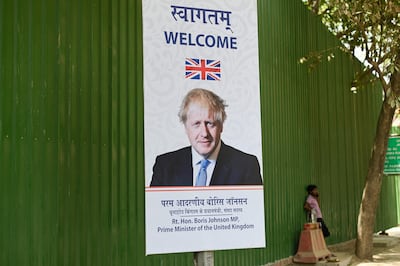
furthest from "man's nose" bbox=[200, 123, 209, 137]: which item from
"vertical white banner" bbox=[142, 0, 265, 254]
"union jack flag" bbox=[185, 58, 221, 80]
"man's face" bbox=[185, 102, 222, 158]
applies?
"union jack flag" bbox=[185, 58, 221, 80]

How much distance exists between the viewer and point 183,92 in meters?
7.29

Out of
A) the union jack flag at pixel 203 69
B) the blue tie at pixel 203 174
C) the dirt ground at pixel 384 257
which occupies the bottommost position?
the dirt ground at pixel 384 257

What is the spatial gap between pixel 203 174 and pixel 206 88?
3.76 ft

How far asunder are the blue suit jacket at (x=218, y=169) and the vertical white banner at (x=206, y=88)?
41 mm

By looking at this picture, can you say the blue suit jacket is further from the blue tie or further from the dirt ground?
the dirt ground

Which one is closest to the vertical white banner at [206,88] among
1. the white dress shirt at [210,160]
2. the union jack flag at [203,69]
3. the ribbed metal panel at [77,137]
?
the union jack flag at [203,69]

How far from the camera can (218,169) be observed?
7.43 metres

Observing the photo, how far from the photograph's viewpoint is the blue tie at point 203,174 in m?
7.30

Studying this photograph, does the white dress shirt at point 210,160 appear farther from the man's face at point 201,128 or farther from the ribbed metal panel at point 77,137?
the ribbed metal panel at point 77,137

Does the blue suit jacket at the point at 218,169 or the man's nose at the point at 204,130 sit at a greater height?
the man's nose at the point at 204,130

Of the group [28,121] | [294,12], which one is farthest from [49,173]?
[294,12]

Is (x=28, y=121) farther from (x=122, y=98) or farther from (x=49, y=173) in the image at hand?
(x=122, y=98)

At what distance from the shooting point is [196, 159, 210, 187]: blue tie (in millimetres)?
7297

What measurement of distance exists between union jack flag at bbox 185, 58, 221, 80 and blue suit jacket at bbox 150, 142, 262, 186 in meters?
0.94
